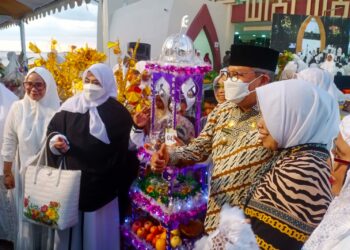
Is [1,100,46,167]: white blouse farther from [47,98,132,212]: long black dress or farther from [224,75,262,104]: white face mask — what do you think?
[224,75,262,104]: white face mask

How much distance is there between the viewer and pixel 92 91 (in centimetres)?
233

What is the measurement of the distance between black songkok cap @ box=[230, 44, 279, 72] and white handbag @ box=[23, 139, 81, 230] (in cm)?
125

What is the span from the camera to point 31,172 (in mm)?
2221

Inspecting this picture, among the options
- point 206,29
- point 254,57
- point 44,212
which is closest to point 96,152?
point 44,212

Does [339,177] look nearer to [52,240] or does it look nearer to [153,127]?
[153,127]

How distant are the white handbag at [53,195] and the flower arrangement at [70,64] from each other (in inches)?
47.9

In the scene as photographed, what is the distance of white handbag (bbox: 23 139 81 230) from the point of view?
214cm

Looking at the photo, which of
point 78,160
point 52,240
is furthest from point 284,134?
point 52,240

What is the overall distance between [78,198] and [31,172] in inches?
14.3

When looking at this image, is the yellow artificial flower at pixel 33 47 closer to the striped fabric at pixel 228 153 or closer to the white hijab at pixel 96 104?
the white hijab at pixel 96 104

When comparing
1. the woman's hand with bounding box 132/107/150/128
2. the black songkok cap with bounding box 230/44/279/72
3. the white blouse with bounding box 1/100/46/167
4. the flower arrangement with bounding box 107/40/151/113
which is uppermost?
the black songkok cap with bounding box 230/44/279/72

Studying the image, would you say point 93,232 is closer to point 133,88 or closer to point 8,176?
point 8,176

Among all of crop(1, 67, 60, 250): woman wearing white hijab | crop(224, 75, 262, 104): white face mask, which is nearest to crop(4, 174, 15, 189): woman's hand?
crop(1, 67, 60, 250): woman wearing white hijab

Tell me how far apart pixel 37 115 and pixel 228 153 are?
1.66 m
